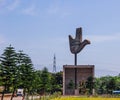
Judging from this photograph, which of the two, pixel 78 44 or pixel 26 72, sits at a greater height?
pixel 78 44

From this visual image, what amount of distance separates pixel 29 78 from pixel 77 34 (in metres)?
59.8

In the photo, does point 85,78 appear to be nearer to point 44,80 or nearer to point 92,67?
point 92,67

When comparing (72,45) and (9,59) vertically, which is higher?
(72,45)

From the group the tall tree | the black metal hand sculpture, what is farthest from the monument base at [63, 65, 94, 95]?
the tall tree

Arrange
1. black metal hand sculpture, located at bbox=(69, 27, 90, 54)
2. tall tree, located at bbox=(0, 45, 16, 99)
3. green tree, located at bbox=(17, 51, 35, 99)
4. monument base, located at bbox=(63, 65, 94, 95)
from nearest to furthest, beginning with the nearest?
tall tree, located at bbox=(0, 45, 16, 99), green tree, located at bbox=(17, 51, 35, 99), monument base, located at bbox=(63, 65, 94, 95), black metal hand sculpture, located at bbox=(69, 27, 90, 54)

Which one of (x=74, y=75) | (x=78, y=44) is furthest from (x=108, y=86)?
(x=78, y=44)

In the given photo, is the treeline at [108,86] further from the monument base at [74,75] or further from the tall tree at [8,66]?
the tall tree at [8,66]

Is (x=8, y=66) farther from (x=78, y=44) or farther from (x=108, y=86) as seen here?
(x=108, y=86)

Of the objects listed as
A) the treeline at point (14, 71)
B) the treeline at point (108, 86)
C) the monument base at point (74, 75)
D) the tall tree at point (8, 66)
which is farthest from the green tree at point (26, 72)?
the treeline at point (108, 86)

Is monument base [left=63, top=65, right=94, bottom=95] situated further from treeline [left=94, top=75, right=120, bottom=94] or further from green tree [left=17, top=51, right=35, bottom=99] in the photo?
green tree [left=17, top=51, right=35, bottom=99]

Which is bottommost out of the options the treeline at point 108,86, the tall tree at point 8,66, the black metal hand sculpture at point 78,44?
the tall tree at point 8,66

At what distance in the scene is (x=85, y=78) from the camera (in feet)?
391

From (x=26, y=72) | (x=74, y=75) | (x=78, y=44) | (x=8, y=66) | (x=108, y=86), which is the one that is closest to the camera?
(x=8, y=66)

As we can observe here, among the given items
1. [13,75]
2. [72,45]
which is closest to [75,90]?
[72,45]
